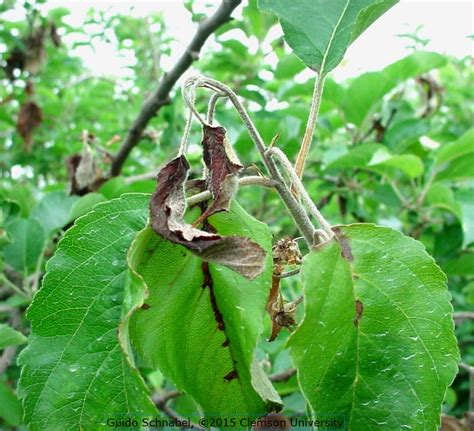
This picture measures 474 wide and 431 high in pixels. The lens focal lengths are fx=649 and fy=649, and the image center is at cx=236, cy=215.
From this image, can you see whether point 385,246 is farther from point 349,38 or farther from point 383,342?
point 349,38

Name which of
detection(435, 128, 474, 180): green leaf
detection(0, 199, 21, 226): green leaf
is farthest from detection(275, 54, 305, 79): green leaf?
detection(0, 199, 21, 226): green leaf

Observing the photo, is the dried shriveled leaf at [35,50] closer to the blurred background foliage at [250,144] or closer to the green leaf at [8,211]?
the blurred background foliage at [250,144]

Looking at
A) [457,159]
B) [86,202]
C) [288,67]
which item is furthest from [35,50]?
[457,159]

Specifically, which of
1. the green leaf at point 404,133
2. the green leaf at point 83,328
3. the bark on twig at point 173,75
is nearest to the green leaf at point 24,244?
the bark on twig at point 173,75

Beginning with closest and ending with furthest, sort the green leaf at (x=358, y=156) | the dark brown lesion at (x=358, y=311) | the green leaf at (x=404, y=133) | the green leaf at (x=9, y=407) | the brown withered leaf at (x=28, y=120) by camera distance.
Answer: the dark brown lesion at (x=358, y=311) < the green leaf at (x=9, y=407) < the green leaf at (x=358, y=156) < the green leaf at (x=404, y=133) < the brown withered leaf at (x=28, y=120)

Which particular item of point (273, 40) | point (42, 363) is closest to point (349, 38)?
point (42, 363)

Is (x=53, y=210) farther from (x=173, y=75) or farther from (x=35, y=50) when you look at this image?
(x=35, y=50)

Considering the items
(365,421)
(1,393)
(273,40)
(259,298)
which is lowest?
(1,393)
